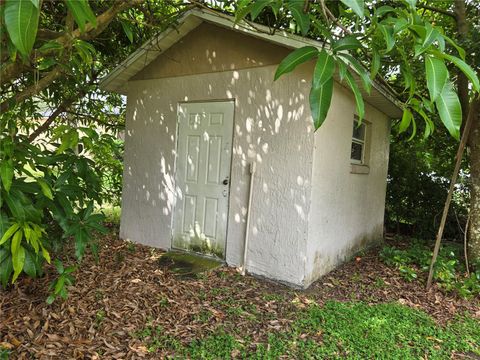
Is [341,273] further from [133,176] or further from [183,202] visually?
[133,176]

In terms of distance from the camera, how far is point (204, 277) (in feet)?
14.8

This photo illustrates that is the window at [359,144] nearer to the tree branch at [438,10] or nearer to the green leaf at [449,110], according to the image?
the tree branch at [438,10]

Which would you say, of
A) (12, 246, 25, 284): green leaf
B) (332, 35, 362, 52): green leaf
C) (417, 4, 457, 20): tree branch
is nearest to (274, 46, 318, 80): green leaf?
(332, 35, 362, 52): green leaf

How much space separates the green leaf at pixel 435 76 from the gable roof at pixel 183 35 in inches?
96.4

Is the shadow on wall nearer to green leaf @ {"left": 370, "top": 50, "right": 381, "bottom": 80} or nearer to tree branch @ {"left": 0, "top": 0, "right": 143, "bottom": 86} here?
tree branch @ {"left": 0, "top": 0, "right": 143, "bottom": 86}

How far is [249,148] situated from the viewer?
478 cm

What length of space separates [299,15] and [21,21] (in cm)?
129

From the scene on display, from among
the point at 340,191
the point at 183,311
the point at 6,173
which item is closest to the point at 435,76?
the point at 6,173

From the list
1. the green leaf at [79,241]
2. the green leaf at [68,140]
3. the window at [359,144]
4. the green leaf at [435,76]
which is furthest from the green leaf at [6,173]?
the window at [359,144]

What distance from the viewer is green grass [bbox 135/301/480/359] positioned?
3.04 meters

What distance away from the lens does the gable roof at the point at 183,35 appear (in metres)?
4.11

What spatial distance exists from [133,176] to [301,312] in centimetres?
362

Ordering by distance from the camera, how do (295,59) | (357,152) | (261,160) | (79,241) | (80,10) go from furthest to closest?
(357,152), (261,160), (79,241), (295,59), (80,10)

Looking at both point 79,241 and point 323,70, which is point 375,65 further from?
point 79,241
